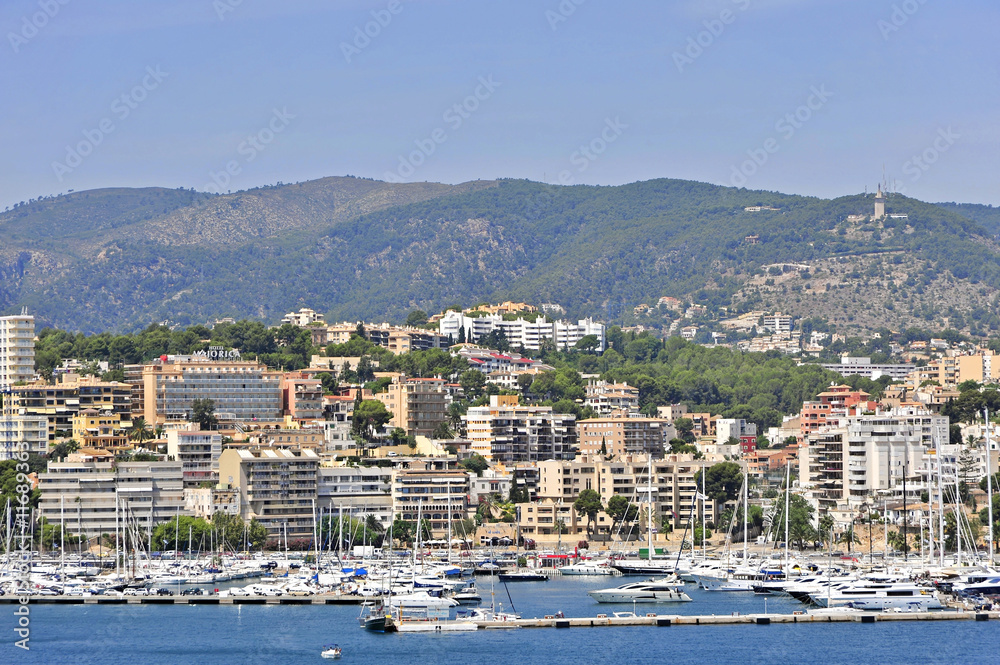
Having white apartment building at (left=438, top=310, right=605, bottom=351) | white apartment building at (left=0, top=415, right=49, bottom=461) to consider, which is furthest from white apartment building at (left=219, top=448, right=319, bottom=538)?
white apartment building at (left=438, top=310, right=605, bottom=351)

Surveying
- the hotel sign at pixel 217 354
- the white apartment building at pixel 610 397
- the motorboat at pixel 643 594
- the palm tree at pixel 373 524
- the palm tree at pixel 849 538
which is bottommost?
the motorboat at pixel 643 594

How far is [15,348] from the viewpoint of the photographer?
12988 cm

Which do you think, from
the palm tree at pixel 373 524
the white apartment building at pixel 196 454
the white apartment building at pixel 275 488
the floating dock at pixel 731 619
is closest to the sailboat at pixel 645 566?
the palm tree at pixel 373 524

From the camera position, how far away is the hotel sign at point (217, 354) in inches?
5153

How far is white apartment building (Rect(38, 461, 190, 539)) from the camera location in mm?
91938

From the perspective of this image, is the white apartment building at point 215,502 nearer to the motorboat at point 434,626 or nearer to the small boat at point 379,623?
the small boat at point 379,623

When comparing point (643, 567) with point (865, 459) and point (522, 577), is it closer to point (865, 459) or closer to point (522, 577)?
point (522, 577)

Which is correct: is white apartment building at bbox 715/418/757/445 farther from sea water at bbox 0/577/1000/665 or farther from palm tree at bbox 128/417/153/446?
sea water at bbox 0/577/1000/665

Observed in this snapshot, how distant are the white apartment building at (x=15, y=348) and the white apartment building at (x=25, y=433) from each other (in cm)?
2225

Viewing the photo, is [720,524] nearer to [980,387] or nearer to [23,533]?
[23,533]

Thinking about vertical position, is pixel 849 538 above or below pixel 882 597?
above

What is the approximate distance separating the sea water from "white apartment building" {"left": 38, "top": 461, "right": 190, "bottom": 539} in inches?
830

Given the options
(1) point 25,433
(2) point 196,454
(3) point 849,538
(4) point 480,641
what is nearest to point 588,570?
(3) point 849,538

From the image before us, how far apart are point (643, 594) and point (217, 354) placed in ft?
215
